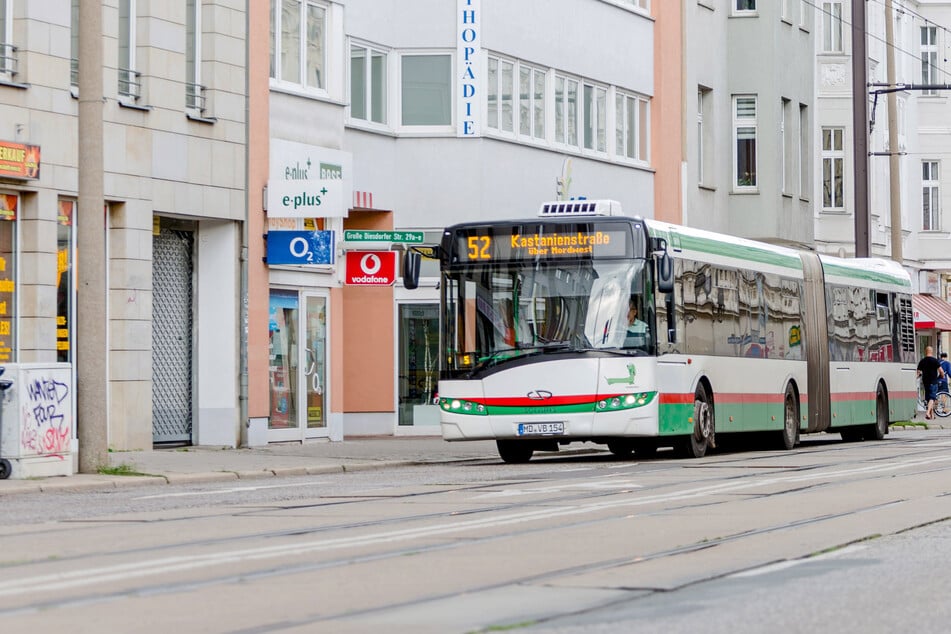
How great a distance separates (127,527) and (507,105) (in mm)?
21964

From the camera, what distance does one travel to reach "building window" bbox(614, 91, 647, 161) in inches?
1563

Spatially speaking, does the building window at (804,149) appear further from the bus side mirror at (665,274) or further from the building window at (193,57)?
the bus side mirror at (665,274)

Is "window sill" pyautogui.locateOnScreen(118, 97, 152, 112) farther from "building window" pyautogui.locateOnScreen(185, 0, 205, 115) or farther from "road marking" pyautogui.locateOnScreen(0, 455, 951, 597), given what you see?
"road marking" pyautogui.locateOnScreen(0, 455, 951, 597)

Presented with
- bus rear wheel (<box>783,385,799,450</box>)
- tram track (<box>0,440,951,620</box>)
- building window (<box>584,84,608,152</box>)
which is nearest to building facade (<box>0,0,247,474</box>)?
tram track (<box>0,440,951,620</box>)

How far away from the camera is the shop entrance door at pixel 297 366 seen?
95.2 ft

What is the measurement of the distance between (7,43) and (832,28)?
32.7m

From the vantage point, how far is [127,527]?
44.5 feet

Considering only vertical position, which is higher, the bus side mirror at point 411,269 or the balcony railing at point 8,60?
the balcony railing at point 8,60

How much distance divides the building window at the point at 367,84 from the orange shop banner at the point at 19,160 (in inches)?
352

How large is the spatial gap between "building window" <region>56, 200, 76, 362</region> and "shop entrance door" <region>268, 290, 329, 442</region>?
4.89 metres

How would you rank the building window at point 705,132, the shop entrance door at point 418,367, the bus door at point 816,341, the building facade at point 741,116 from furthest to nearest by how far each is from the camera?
1. the building window at point 705,132
2. the building facade at point 741,116
3. the shop entrance door at point 418,367
4. the bus door at point 816,341

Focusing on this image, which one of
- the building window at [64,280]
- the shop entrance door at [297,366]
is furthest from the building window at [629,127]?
the building window at [64,280]

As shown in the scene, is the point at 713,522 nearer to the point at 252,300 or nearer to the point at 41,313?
the point at 41,313

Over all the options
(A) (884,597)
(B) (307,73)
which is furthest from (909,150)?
(A) (884,597)
